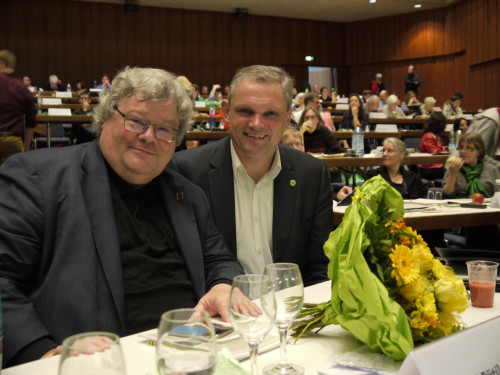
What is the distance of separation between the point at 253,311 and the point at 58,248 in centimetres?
80

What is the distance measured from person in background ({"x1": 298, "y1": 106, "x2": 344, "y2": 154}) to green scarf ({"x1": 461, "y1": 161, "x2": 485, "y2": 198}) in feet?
6.80

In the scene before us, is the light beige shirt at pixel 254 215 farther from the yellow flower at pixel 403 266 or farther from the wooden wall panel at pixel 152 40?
the wooden wall panel at pixel 152 40

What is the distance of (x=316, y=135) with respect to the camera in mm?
6574

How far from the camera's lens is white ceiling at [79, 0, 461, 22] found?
16330 millimetres

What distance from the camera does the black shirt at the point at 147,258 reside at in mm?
1673

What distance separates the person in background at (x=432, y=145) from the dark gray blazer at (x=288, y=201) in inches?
193

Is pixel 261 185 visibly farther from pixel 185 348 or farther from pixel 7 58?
pixel 7 58

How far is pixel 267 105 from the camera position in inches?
92.8

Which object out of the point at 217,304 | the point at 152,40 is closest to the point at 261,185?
the point at 217,304

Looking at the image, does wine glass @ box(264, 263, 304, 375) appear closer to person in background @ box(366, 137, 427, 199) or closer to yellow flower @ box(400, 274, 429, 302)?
yellow flower @ box(400, 274, 429, 302)

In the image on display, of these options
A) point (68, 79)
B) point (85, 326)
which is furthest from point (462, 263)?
point (68, 79)

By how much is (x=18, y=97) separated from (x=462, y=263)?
473cm

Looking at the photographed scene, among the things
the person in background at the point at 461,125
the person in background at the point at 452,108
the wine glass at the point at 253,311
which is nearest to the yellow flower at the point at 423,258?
the wine glass at the point at 253,311

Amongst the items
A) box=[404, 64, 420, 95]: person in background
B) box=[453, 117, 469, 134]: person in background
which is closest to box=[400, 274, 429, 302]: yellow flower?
box=[453, 117, 469, 134]: person in background
